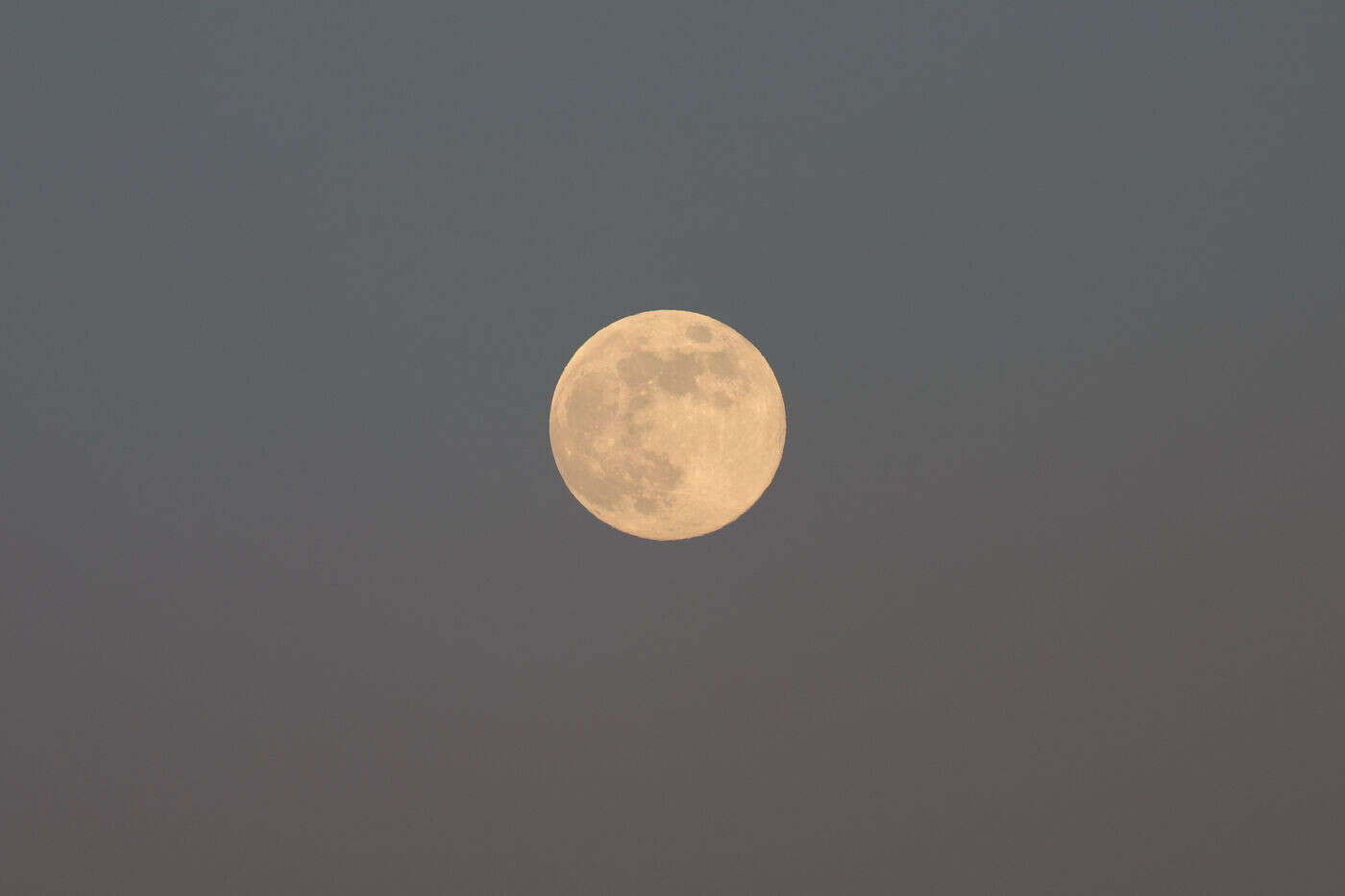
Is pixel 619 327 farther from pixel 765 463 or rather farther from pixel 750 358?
pixel 765 463

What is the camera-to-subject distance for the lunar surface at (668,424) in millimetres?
5539

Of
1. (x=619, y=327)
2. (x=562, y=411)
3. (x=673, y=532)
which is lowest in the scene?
(x=673, y=532)

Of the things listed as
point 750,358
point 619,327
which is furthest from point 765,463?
point 619,327

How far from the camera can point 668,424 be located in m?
5.50

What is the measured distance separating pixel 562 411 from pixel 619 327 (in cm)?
60

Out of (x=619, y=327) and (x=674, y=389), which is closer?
(x=674, y=389)

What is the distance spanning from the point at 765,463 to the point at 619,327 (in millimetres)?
1184

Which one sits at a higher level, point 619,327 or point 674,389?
point 619,327

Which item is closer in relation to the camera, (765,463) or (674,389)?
(674,389)

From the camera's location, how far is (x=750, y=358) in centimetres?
592

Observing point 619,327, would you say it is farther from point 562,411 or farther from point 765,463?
point 765,463

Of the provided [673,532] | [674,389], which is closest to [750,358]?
[674,389]

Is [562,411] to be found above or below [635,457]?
above

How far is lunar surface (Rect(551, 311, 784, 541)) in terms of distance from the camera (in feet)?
18.2
